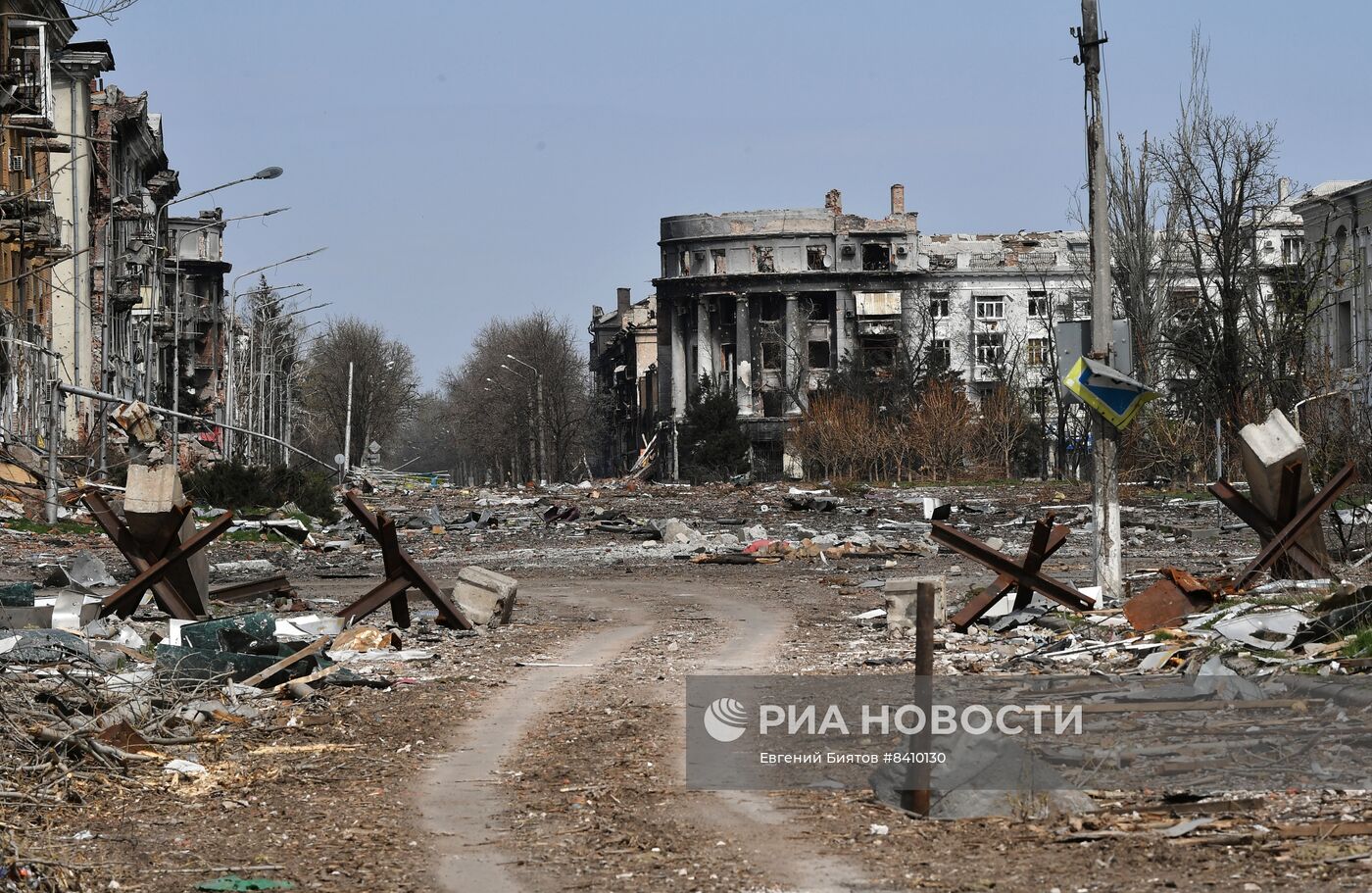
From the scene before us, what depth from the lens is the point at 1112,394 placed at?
52.7ft

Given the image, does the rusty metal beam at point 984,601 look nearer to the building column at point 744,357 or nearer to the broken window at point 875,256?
the building column at point 744,357

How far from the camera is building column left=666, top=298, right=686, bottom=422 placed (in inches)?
4045

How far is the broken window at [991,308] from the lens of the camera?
336 ft

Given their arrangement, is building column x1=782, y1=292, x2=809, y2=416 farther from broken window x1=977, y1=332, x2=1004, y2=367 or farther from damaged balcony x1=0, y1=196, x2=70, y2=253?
damaged balcony x1=0, y1=196, x2=70, y2=253

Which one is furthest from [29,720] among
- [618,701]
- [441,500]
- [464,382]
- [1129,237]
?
[464,382]

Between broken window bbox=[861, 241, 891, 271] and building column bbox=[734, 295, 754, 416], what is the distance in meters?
7.44

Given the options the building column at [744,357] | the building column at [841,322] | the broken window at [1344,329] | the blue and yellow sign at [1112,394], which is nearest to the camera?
the blue and yellow sign at [1112,394]

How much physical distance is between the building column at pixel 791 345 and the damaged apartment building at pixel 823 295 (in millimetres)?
78

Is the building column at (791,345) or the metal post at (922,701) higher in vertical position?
the building column at (791,345)

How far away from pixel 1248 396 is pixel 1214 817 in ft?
138

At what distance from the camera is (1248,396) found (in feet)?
155

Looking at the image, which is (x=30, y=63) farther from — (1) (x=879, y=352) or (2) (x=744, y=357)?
(2) (x=744, y=357)

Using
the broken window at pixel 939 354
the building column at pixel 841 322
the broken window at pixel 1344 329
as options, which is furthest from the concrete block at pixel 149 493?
the building column at pixel 841 322

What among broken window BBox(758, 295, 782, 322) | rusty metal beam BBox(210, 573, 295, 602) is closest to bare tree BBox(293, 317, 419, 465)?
broken window BBox(758, 295, 782, 322)
